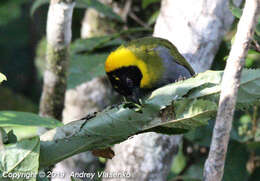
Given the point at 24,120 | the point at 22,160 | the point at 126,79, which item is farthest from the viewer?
the point at 126,79

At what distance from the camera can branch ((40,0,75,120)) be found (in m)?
2.09

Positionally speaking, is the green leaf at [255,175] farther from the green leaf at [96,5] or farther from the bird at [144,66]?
the green leaf at [96,5]

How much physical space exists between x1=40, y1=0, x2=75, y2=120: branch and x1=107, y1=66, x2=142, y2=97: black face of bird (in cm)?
29

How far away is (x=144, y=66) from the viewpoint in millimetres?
2596

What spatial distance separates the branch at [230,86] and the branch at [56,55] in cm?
119

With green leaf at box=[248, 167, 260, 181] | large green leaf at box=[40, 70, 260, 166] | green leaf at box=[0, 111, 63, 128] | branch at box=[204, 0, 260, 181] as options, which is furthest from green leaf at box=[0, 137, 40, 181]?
green leaf at box=[248, 167, 260, 181]

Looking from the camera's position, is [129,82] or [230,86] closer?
[230,86]

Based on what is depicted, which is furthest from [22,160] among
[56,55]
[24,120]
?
[56,55]

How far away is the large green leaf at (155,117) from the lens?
57.3 inches

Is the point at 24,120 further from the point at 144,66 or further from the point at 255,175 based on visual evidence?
the point at 255,175

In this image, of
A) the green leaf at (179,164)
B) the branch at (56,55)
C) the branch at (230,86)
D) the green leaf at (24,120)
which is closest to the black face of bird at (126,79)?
the branch at (56,55)

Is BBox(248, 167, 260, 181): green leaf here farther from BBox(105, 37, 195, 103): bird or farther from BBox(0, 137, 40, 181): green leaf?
BBox(0, 137, 40, 181): green leaf

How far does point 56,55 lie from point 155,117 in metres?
0.88

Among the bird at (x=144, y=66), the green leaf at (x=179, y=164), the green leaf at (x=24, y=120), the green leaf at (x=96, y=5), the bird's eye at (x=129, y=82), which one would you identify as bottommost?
the green leaf at (x=179, y=164)
